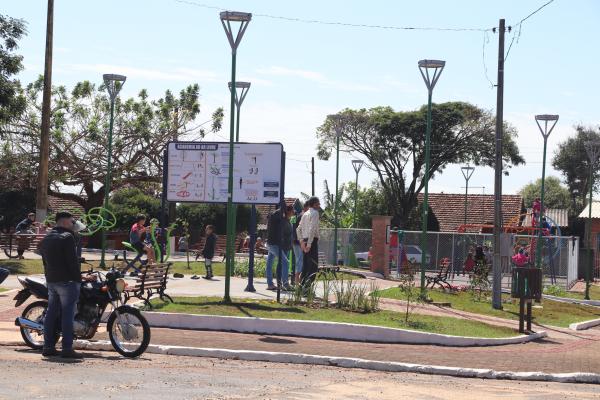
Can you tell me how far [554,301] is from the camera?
2586cm

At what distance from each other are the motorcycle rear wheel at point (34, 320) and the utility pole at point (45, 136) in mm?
18986

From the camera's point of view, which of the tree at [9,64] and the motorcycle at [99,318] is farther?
the tree at [9,64]

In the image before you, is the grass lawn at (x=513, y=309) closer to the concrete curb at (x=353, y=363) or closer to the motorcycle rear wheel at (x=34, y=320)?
the concrete curb at (x=353, y=363)

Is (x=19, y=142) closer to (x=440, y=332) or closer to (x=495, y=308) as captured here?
(x=495, y=308)

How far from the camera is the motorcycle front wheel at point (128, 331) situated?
39.6 ft

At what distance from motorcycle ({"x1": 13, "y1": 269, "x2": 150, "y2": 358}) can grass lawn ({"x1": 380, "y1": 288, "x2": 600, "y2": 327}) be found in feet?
32.5

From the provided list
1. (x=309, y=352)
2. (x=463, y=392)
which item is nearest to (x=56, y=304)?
(x=309, y=352)

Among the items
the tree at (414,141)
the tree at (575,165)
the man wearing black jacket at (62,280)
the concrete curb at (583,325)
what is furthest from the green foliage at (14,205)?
the tree at (575,165)

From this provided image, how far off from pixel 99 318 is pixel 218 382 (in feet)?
9.04

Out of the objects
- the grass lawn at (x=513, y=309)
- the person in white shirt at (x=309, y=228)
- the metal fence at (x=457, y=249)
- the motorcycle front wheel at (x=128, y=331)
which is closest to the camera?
the motorcycle front wheel at (x=128, y=331)

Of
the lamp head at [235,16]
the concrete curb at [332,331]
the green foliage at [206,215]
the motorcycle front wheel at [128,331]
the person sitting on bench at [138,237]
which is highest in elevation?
the lamp head at [235,16]

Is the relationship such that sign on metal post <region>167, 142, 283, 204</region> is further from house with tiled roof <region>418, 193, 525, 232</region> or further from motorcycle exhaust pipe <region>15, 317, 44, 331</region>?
house with tiled roof <region>418, 193, 525, 232</region>

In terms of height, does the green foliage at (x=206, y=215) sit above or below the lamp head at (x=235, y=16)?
below

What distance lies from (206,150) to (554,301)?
1049 cm
